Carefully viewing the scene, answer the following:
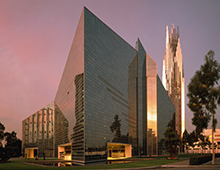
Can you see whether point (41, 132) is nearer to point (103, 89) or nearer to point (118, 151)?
point (118, 151)

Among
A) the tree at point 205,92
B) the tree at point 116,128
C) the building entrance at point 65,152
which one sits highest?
the tree at point 205,92

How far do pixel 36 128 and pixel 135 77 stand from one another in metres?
57.2

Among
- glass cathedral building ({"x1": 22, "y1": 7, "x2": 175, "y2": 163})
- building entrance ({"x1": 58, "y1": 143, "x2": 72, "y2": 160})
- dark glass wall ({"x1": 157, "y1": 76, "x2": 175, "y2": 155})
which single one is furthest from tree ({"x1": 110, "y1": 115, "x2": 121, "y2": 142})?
dark glass wall ({"x1": 157, "y1": 76, "x2": 175, "y2": 155})

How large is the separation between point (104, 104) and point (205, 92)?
99.2 ft

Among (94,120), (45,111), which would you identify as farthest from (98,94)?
(45,111)

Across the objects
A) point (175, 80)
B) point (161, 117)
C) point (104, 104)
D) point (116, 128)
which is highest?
point (175, 80)

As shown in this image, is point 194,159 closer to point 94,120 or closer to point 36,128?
point 94,120

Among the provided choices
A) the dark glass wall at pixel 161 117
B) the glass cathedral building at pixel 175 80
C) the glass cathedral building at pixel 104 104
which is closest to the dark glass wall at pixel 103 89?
the glass cathedral building at pixel 104 104

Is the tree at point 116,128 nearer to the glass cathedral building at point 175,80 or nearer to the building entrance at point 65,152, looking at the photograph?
the building entrance at point 65,152

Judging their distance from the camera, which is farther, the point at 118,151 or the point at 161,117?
the point at 161,117

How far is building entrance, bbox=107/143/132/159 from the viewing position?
76000 millimetres

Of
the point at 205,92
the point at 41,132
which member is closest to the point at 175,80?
the point at 41,132

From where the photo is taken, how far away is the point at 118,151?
7912 centimetres

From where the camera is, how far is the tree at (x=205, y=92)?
3353cm
